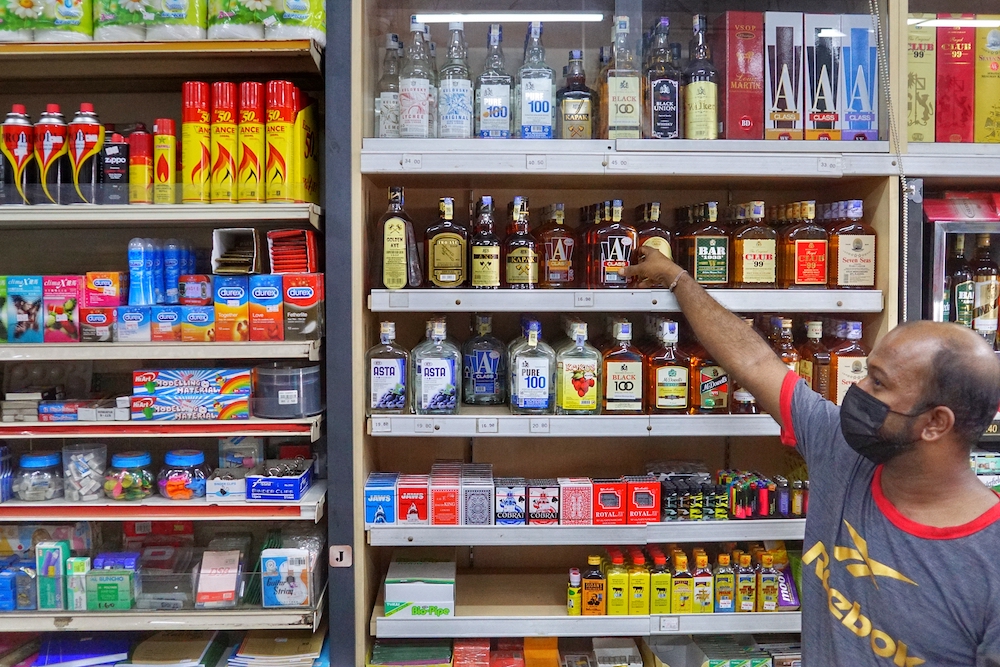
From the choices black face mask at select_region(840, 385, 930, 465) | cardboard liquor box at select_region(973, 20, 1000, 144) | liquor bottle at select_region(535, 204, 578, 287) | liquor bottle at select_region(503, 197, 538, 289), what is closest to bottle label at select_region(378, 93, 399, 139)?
liquor bottle at select_region(503, 197, 538, 289)

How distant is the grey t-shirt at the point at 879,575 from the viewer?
56.8 inches

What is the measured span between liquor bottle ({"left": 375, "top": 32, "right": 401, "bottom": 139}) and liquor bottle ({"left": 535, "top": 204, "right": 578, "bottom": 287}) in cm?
59

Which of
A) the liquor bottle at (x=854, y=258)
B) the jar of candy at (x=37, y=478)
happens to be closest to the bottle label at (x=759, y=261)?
the liquor bottle at (x=854, y=258)

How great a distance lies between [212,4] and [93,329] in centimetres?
107

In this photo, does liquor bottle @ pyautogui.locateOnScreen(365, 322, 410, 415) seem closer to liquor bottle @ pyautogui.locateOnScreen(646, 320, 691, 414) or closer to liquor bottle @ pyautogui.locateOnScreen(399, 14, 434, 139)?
liquor bottle @ pyautogui.locateOnScreen(399, 14, 434, 139)

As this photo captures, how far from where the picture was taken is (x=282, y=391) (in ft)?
7.57

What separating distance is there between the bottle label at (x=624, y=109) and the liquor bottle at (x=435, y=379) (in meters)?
0.83

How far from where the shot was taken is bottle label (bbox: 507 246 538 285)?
2375 mm

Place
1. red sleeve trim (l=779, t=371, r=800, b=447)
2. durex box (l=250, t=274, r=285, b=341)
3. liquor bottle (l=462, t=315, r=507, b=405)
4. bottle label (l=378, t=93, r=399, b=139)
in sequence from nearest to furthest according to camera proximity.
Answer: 1. red sleeve trim (l=779, t=371, r=800, b=447)
2. durex box (l=250, t=274, r=285, b=341)
3. bottle label (l=378, t=93, r=399, b=139)
4. liquor bottle (l=462, t=315, r=507, b=405)

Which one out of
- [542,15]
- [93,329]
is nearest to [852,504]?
[542,15]

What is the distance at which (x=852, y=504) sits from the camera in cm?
165

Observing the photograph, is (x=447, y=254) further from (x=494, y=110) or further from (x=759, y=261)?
(x=759, y=261)

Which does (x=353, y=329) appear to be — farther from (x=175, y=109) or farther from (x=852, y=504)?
(x=852, y=504)

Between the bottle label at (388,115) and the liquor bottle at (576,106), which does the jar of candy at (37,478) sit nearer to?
the bottle label at (388,115)
